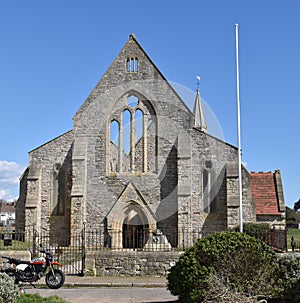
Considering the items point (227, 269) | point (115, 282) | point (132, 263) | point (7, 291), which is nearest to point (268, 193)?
point (132, 263)

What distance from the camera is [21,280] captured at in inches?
574

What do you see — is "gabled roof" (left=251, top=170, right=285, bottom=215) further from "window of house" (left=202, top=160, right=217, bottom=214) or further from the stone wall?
the stone wall

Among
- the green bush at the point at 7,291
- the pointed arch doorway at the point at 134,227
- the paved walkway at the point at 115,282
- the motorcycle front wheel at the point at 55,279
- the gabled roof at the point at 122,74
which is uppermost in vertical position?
the gabled roof at the point at 122,74

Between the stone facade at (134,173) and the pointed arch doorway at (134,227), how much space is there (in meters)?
0.06

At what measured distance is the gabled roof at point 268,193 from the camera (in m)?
29.3

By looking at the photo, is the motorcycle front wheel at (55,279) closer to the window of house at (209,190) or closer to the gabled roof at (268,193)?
the window of house at (209,190)

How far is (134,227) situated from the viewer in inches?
1146

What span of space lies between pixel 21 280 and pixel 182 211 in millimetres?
13673

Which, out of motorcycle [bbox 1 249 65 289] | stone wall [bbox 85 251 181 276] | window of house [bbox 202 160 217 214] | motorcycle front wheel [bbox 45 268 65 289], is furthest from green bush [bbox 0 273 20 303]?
window of house [bbox 202 160 217 214]

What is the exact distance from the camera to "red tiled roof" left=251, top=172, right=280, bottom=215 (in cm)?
2938

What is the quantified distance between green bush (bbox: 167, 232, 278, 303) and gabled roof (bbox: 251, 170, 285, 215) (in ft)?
59.9

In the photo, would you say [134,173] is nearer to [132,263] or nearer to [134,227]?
[134,227]

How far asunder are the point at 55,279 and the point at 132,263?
10.1 feet

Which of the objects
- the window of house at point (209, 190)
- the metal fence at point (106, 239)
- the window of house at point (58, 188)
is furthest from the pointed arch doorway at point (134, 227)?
the window of house at point (58, 188)
